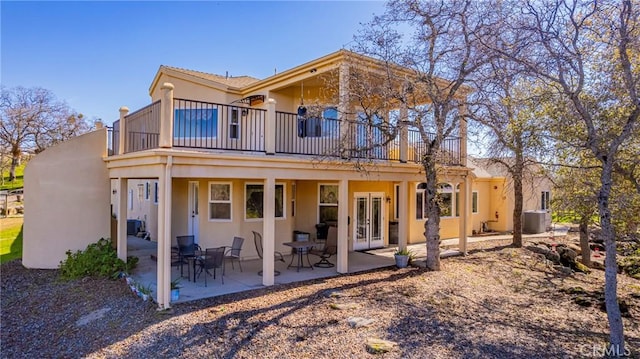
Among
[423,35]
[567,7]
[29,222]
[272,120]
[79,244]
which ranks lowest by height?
[79,244]

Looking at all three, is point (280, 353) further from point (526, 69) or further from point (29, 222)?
point (29, 222)

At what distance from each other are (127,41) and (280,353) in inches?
498

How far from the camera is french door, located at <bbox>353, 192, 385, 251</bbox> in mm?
13172

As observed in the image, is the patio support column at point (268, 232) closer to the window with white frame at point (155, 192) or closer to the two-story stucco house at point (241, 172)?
the two-story stucco house at point (241, 172)

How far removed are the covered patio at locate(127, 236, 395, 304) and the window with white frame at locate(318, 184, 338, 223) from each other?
1.48 meters

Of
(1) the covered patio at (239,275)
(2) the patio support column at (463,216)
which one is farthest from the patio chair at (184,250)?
(2) the patio support column at (463,216)

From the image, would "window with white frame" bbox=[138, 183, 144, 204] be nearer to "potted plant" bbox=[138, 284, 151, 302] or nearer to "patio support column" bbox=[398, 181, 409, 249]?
"potted plant" bbox=[138, 284, 151, 302]

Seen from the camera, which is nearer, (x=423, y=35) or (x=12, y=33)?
(x=423, y=35)

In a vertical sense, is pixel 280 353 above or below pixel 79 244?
below

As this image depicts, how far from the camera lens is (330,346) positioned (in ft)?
18.1

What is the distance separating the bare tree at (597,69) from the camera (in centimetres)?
562

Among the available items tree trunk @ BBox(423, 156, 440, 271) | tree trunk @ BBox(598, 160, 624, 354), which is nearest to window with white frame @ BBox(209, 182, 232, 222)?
tree trunk @ BBox(423, 156, 440, 271)

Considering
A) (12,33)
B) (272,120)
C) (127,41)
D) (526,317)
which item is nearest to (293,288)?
(272,120)

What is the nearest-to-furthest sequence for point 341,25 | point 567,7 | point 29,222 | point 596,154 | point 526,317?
point 596,154 < point 567,7 < point 526,317 < point 29,222 < point 341,25
